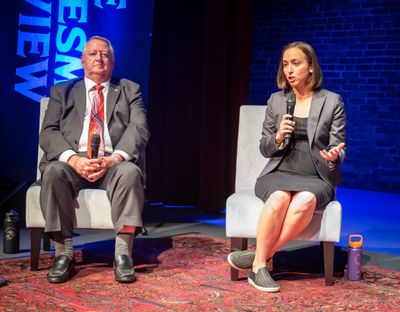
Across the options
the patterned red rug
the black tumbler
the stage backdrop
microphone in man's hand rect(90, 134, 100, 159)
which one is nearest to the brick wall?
the stage backdrop

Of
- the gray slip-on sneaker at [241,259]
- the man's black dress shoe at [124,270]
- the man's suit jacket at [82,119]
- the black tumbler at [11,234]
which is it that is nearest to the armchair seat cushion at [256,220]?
the gray slip-on sneaker at [241,259]

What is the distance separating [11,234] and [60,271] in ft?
2.47

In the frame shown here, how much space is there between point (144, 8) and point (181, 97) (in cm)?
80

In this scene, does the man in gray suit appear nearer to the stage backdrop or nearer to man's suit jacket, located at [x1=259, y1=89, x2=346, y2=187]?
man's suit jacket, located at [x1=259, y1=89, x2=346, y2=187]

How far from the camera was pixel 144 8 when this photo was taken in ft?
20.4

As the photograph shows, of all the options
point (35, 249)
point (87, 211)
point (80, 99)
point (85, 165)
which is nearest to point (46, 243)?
point (35, 249)

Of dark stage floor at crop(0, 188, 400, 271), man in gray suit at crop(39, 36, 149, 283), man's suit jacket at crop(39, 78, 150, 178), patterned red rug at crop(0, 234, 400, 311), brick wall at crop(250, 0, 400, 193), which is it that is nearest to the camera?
patterned red rug at crop(0, 234, 400, 311)

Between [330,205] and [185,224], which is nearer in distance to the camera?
[330,205]

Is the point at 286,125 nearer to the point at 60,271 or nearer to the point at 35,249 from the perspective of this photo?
the point at 60,271

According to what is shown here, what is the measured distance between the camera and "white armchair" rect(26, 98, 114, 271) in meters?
3.90

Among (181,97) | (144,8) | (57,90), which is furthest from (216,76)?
(57,90)

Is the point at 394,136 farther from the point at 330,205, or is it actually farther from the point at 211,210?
the point at 330,205

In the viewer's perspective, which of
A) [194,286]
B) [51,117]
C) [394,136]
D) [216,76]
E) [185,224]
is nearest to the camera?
[194,286]

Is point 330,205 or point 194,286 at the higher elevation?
point 330,205
